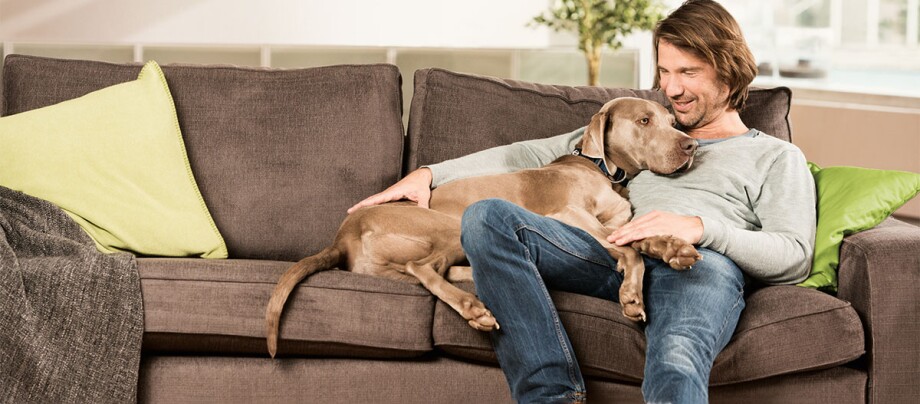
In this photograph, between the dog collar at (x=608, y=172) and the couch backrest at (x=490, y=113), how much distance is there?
0.24 metres

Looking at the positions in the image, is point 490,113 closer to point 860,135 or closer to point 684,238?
point 684,238

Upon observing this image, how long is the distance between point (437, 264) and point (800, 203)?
2.74 feet

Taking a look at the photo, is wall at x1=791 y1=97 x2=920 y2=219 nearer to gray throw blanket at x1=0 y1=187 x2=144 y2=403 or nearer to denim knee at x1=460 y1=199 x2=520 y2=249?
denim knee at x1=460 y1=199 x2=520 y2=249

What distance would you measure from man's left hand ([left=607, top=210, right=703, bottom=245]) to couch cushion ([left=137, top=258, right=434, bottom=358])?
17.9 inches

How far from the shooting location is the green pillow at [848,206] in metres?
2.14

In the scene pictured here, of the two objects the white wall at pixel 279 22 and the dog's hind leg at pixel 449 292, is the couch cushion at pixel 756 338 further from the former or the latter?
the white wall at pixel 279 22

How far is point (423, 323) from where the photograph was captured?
6.81ft

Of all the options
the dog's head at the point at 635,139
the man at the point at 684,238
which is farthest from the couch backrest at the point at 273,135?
the dog's head at the point at 635,139

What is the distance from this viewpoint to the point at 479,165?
2469mm

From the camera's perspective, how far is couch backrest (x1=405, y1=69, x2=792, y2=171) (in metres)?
2.64

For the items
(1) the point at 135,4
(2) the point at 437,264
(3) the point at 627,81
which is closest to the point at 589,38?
(3) the point at 627,81

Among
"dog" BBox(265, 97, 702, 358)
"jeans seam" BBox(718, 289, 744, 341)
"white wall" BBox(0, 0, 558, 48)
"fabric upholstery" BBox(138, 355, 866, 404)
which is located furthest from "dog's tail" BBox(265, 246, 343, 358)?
"white wall" BBox(0, 0, 558, 48)

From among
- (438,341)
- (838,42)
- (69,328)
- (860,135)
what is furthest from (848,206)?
(838,42)

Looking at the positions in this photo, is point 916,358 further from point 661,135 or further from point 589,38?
point 589,38
